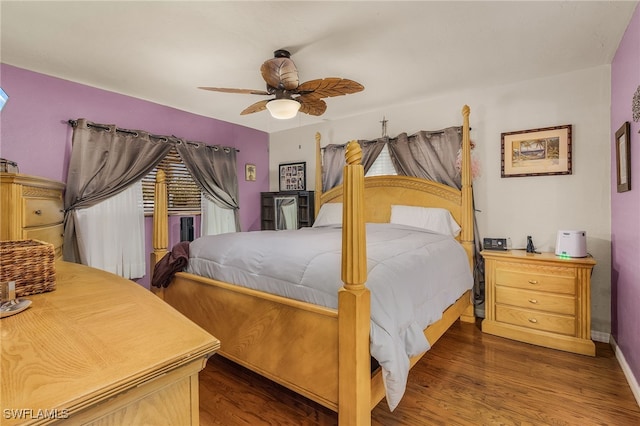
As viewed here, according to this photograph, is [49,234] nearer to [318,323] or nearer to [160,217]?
[160,217]

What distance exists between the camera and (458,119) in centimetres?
343

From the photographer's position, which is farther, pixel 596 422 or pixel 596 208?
pixel 596 208

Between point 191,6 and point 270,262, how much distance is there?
5.52ft

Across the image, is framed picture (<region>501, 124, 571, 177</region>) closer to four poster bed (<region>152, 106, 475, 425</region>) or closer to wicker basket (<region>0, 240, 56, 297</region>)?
four poster bed (<region>152, 106, 475, 425</region>)

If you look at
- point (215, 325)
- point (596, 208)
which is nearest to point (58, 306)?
point (215, 325)

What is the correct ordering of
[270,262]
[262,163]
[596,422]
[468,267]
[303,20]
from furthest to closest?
[262,163] < [468,267] < [303,20] < [270,262] < [596,422]

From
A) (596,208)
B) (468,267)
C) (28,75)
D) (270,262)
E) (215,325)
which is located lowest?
(215,325)

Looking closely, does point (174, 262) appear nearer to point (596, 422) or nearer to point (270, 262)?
point (270, 262)

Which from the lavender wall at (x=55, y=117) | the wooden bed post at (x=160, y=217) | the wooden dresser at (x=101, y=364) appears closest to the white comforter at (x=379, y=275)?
the wooden bed post at (x=160, y=217)

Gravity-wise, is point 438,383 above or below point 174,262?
below

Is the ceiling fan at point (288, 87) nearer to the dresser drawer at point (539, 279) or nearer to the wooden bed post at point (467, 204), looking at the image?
the wooden bed post at point (467, 204)

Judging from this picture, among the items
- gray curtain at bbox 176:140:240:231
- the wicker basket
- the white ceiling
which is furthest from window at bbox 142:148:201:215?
the wicker basket

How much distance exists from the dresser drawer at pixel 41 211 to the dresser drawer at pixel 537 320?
3.79 meters

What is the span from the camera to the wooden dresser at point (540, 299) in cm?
A: 240
